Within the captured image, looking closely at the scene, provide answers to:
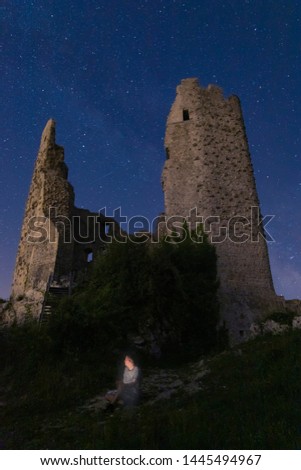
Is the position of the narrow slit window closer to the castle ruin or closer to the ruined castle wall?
the castle ruin

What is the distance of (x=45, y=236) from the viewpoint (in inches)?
695

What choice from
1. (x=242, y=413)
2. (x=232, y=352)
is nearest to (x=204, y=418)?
(x=242, y=413)

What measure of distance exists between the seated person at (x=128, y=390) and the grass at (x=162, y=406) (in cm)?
29

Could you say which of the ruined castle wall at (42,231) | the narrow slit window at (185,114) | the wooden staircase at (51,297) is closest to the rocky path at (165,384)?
the wooden staircase at (51,297)

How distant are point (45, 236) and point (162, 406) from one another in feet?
39.6

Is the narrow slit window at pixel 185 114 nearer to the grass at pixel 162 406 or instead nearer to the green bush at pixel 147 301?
the green bush at pixel 147 301

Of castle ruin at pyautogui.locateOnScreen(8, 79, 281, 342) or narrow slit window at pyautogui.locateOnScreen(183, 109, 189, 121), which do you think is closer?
castle ruin at pyautogui.locateOnScreen(8, 79, 281, 342)

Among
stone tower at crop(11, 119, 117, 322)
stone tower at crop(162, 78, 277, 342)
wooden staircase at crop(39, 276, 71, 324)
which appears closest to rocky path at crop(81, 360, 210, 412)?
stone tower at crop(162, 78, 277, 342)

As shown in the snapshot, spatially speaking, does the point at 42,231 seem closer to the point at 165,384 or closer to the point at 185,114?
the point at 185,114

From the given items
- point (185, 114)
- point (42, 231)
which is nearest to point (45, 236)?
point (42, 231)

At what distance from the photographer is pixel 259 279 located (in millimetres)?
15570

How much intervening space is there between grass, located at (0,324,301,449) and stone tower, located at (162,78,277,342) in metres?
4.03

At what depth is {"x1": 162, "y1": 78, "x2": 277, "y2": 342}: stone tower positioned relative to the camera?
15055mm

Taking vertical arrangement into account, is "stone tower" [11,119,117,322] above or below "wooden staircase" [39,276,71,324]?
above
